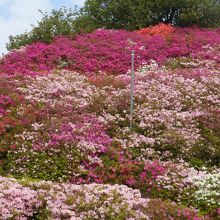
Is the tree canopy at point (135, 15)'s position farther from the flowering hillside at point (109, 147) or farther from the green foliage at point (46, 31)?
the flowering hillside at point (109, 147)

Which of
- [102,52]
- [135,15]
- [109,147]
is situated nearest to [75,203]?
[109,147]

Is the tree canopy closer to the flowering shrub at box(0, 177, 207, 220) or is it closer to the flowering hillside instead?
the flowering hillside

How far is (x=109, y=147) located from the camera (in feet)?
45.4

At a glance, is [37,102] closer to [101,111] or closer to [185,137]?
[101,111]

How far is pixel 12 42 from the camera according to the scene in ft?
106

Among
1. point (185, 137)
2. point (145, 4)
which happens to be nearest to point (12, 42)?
point (145, 4)

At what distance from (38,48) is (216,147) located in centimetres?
1503

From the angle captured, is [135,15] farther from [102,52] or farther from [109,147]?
[109,147]

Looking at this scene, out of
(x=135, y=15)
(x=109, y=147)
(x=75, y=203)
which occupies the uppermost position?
(x=135, y=15)

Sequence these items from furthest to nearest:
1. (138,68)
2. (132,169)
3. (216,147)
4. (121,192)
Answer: (138,68)
(216,147)
(132,169)
(121,192)

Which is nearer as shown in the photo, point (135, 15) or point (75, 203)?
point (75, 203)

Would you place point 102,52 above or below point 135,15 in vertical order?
below

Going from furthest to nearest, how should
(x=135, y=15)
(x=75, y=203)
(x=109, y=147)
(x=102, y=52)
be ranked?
(x=135, y=15), (x=102, y=52), (x=109, y=147), (x=75, y=203)

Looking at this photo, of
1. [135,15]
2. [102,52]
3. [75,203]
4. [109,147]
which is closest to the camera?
[75,203]
